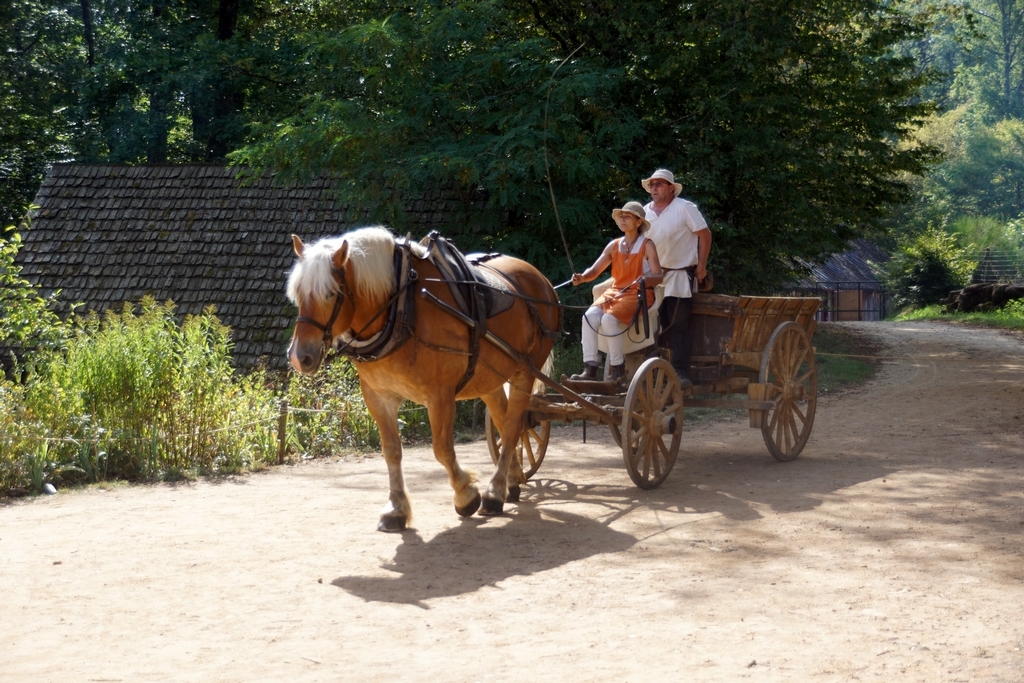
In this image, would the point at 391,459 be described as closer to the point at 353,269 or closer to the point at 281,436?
the point at 353,269

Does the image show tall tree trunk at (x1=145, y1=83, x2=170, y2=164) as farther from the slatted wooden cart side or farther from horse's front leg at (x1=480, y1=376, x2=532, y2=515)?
horse's front leg at (x1=480, y1=376, x2=532, y2=515)

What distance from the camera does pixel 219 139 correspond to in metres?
21.3

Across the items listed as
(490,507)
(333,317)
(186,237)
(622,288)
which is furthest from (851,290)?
(333,317)

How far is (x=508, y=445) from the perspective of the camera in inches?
299

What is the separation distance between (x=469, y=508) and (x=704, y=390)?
2.49 m

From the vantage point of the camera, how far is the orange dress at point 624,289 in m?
8.12

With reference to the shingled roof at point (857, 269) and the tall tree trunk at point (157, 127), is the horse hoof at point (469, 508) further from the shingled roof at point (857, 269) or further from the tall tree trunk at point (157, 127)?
the shingled roof at point (857, 269)

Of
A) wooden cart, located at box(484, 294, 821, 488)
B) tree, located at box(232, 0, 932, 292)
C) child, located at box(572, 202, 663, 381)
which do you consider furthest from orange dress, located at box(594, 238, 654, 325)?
tree, located at box(232, 0, 932, 292)

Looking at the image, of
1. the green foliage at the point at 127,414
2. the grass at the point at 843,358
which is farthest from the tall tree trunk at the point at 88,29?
the grass at the point at 843,358

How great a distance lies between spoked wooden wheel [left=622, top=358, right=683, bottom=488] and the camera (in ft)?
25.0

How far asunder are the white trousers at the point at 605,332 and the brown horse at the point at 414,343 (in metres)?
0.37

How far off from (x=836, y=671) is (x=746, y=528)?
97.7 inches

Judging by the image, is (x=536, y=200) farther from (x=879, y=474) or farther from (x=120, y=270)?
(x=120, y=270)

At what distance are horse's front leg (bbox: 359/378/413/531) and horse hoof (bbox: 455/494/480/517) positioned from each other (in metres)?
0.36
